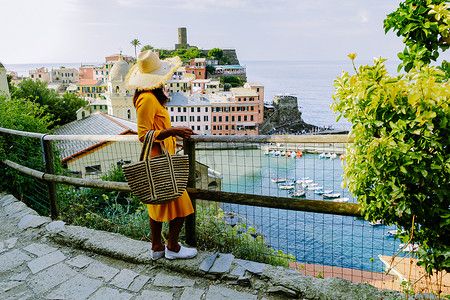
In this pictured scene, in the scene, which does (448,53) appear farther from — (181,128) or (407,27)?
(181,128)

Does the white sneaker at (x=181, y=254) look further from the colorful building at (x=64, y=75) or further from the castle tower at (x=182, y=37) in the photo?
the castle tower at (x=182, y=37)

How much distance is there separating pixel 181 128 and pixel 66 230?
73.0 inches

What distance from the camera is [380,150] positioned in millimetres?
1741

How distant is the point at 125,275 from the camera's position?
2816mm

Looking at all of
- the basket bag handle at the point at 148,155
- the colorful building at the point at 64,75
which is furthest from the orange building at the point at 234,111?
the colorful building at the point at 64,75

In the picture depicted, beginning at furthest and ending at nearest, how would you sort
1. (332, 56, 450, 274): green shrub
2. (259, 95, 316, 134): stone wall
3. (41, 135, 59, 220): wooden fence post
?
(259, 95, 316, 134): stone wall, (41, 135, 59, 220): wooden fence post, (332, 56, 450, 274): green shrub

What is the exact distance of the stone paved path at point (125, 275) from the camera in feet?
8.24

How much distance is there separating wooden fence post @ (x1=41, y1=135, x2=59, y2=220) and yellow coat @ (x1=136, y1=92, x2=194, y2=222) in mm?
1718

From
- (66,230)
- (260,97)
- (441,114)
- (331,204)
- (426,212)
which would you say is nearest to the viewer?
(441,114)

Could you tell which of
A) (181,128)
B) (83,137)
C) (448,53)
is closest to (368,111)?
(448,53)

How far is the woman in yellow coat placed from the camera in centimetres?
252

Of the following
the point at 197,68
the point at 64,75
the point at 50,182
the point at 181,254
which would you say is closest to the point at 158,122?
the point at 181,254

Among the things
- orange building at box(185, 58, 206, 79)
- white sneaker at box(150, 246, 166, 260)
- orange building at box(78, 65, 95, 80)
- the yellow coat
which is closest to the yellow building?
orange building at box(185, 58, 206, 79)

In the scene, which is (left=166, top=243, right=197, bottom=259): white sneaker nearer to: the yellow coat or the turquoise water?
the yellow coat
